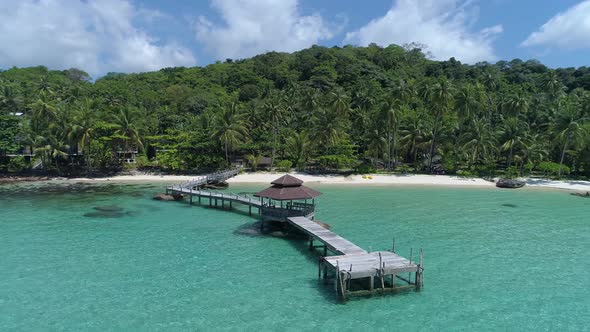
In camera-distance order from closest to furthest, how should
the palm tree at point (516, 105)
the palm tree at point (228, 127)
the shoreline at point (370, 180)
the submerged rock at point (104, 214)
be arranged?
1. the submerged rock at point (104, 214)
2. the shoreline at point (370, 180)
3. the palm tree at point (228, 127)
4. the palm tree at point (516, 105)

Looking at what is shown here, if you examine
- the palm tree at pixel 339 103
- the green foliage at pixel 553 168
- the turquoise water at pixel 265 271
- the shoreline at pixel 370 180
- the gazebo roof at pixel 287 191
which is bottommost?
→ the turquoise water at pixel 265 271

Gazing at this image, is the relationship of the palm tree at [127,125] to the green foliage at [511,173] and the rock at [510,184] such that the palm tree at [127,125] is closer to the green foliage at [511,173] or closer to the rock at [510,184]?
the rock at [510,184]

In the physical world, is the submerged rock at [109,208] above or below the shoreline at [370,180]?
below

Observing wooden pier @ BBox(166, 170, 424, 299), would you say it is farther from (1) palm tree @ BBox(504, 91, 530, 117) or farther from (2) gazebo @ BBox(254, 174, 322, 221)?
(1) palm tree @ BBox(504, 91, 530, 117)

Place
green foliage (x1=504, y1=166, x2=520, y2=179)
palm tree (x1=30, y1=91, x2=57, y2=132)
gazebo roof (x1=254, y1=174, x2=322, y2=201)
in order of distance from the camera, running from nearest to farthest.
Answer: gazebo roof (x1=254, y1=174, x2=322, y2=201) < palm tree (x1=30, y1=91, x2=57, y2=132) < green foliage (x1=504, y1=166, x2=520, y2=179)

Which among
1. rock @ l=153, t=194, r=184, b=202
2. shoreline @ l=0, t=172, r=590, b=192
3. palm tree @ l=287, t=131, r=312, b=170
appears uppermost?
palm tree @ l=287, t=131, r=312, b=170

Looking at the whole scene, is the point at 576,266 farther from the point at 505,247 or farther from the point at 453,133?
the point at 453,133

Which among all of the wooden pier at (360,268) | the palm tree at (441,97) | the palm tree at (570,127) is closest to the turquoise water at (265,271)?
the wooden pier at (360,268)

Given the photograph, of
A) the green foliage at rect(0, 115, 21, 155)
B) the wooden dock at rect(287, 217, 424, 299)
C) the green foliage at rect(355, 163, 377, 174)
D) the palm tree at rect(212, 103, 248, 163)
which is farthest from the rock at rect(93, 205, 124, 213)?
the green foliage at rect(355, 163, 377, 174)

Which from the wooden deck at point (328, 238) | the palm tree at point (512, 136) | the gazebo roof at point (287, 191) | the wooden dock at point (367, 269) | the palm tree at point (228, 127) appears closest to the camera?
the wooden dock at point (367, 269)
